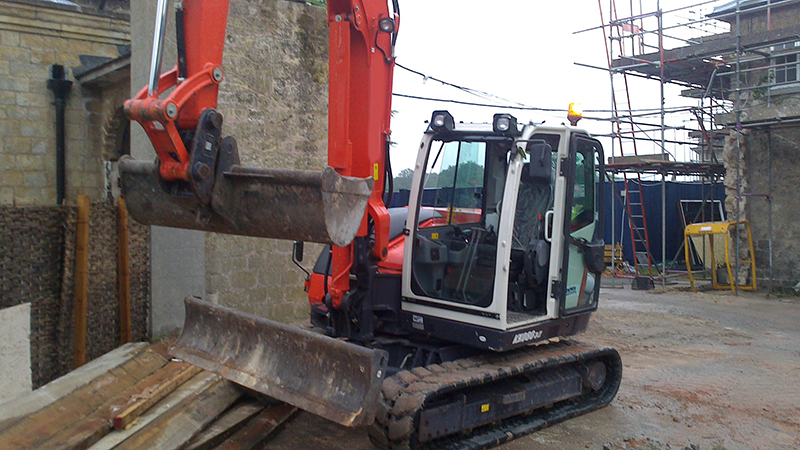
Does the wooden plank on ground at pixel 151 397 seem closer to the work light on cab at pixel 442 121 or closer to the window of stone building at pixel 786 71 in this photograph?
the work light on cab at pixel 442 121

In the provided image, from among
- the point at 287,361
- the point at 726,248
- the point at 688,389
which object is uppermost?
the point at 726,248

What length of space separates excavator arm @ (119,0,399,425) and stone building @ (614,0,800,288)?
33.0 feet

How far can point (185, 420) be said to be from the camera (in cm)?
502

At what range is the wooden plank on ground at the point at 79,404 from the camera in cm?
504

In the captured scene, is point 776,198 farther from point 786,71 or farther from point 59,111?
point 59,111

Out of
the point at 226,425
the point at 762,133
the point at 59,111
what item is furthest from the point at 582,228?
the point at 762,133

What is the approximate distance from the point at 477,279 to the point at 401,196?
18.8m

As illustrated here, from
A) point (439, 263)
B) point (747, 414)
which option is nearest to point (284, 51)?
point (439, 263)

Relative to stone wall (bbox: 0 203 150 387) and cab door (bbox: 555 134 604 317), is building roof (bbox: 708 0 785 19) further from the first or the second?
stone wall (bbox: 0 203 150 387)

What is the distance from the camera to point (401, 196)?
23.7 metres

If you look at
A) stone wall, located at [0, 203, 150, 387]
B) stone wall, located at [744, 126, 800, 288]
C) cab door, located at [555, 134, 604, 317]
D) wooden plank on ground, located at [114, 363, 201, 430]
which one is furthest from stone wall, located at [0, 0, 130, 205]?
stone wall, located at [744, 126, 800, 288]

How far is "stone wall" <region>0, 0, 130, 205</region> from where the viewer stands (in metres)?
9.41

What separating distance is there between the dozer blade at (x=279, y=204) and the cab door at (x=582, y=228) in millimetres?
2188

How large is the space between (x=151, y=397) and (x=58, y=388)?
3.83ft
